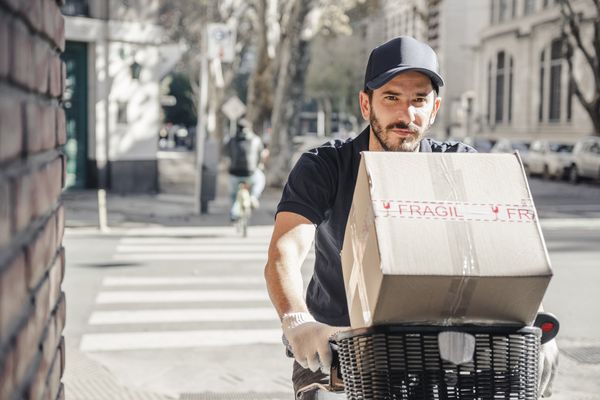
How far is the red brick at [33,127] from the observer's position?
1567mm

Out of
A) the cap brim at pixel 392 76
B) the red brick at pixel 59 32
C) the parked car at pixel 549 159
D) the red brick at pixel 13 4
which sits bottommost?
the parked car at pixel 549 159

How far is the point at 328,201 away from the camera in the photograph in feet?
9.69

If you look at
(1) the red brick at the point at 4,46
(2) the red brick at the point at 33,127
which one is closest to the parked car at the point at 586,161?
(2) the red brick at the point at 33,127

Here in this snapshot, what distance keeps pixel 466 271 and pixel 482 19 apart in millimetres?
66763

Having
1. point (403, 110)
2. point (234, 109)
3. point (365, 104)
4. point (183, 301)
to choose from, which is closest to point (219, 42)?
point (234, 109)

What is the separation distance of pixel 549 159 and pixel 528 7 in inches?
979

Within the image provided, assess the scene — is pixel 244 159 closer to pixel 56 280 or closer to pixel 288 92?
pixel 288 92

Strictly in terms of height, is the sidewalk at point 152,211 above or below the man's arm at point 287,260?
below

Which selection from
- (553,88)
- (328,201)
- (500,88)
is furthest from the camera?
(500,88)

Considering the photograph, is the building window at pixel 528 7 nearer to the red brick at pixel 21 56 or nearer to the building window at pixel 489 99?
the building window at pixel 489 99

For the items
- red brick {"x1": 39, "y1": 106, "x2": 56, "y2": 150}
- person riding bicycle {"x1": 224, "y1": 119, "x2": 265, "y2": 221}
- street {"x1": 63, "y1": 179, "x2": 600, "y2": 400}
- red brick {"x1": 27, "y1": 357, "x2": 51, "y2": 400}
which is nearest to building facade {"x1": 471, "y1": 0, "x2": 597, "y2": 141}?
person riding bicycle {"x1": 224, "y1": 119, "x2": 265, "y2": 221}

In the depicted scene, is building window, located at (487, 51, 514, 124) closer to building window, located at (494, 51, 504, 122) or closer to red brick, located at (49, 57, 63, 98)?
building window, located at (494, 51, 504, 122)

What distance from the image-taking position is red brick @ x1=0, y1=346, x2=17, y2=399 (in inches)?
51.2

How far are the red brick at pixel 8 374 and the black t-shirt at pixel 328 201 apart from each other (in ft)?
4.93
